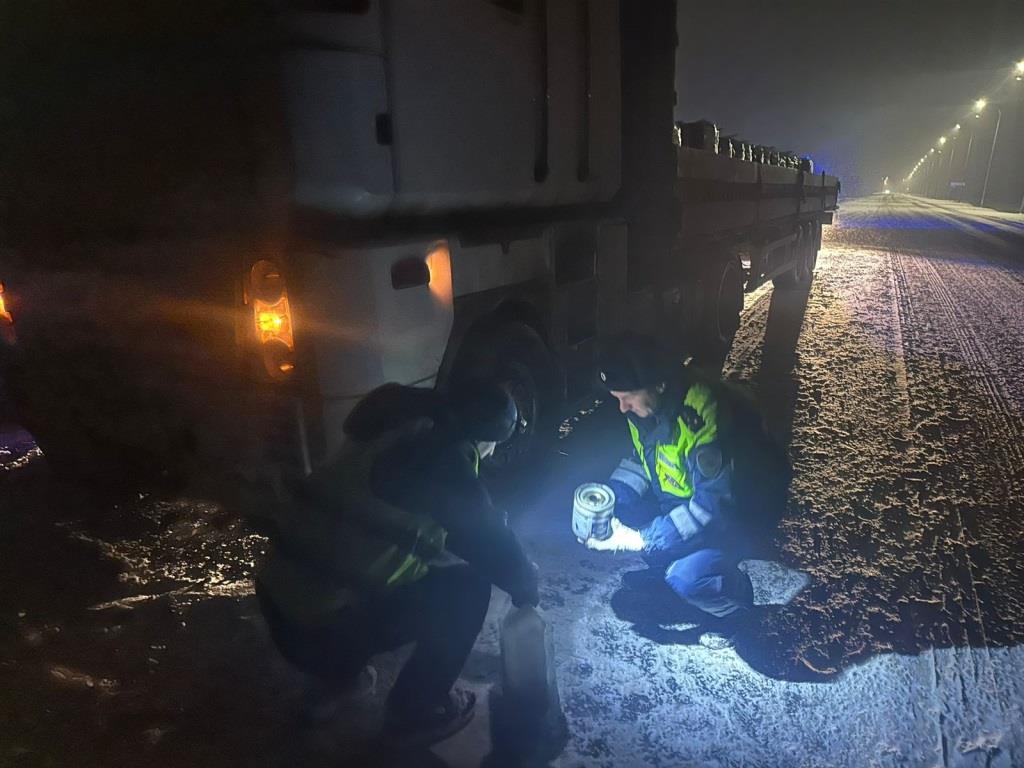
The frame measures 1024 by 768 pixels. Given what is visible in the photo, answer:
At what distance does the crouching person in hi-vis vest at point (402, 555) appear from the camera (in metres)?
1.73

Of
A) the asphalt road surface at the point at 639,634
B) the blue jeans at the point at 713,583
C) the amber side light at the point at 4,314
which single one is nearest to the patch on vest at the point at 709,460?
the blue jeans at the point at 713,583

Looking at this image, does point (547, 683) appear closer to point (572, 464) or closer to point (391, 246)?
point (391, 246)

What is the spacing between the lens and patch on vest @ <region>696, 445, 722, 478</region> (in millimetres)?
2316

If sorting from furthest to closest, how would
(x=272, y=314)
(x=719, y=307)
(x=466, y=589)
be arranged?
(x=719, y=307) < (x=272, y=314) < (x=466, y=589)

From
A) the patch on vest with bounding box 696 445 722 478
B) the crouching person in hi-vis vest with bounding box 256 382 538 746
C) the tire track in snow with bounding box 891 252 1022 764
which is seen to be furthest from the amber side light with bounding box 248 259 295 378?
the tire track in snow with bounding box 891 252 1022 764

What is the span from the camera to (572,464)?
13.3ft

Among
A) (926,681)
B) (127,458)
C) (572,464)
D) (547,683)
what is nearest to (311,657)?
(547,683)

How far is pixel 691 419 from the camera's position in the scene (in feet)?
7.88

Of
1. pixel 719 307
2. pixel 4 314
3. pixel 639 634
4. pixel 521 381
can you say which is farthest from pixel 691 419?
pixel 719 307

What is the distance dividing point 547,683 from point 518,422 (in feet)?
5.19

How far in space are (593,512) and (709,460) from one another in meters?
0.49

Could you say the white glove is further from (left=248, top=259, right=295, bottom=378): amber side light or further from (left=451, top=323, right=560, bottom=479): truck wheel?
(left=248, top=259, right=295, bottom=378): amber side light

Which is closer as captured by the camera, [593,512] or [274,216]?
[274,216]

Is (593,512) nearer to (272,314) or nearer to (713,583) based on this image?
(713,583)
